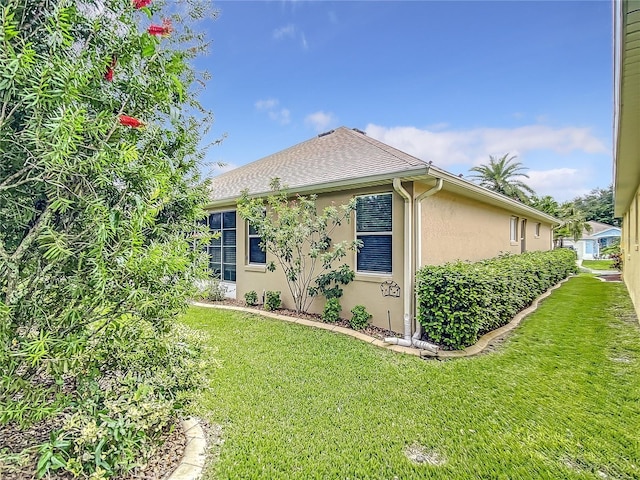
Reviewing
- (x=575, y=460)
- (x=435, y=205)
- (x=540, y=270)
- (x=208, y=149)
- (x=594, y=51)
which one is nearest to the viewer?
(x=575, y=460)

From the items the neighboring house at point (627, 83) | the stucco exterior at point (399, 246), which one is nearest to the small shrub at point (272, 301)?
the stucco exterior at point (399, 246)

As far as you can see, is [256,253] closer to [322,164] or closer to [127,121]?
[322,164]

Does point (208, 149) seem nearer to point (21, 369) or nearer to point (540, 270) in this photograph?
point (21, 369)

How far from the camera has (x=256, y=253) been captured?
10.4 meters

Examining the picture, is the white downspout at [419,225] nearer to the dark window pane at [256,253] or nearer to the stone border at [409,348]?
the stone border at [409,348]

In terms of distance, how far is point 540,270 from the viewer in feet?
38.7

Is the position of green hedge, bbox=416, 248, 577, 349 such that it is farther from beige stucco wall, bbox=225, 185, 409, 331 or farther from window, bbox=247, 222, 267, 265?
window, bbox=247, 222, 267, 265

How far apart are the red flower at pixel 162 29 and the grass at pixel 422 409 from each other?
10.9ft

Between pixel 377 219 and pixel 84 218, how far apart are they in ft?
19.6

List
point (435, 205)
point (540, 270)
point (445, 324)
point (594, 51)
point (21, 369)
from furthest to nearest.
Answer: point (540, 270) → point (594, 51) → point (435, 205) → point (445, 324) → point (21, 369)

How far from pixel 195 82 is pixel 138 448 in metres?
3.49

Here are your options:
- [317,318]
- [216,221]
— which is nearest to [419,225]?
[317,318]

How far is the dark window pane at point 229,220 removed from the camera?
435 inches

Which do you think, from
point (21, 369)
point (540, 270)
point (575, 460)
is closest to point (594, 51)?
point (540, 270)
